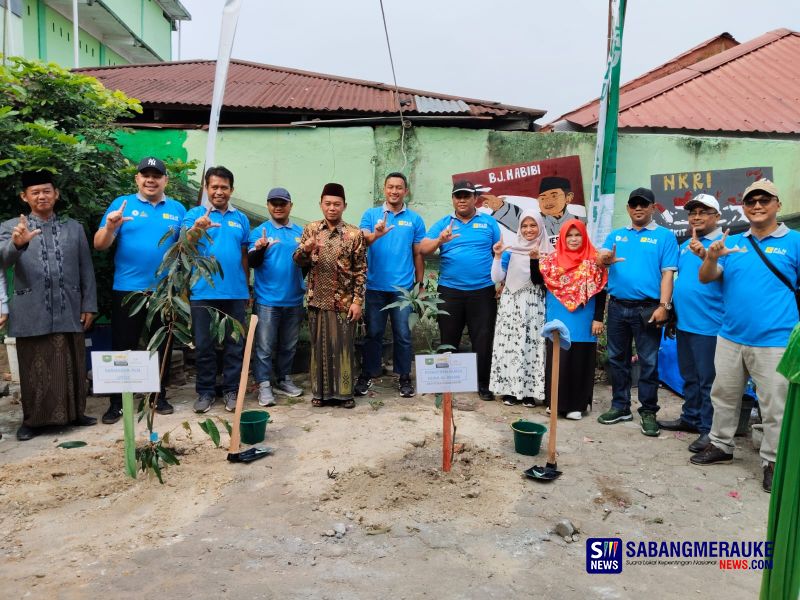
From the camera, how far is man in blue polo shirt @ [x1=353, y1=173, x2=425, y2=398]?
5.25 metres

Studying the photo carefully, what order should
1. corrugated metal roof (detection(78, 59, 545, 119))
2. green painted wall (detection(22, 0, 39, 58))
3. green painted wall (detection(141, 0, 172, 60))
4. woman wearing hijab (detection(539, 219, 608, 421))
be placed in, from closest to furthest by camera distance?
woman wearing hijab (detection(539, 219, 608, 421)), corrugated metal roof (detection(78, 59, 545, 119)), green painted wall (detection(22, 0, 39, 58)), green painted wall (detection(141, 0, 172, 60))

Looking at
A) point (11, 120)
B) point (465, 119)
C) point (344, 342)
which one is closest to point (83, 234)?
point (11, 120)

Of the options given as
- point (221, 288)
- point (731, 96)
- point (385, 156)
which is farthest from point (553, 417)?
point (731, 96)

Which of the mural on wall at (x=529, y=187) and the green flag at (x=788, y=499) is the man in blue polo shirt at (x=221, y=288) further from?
the green flag at (x=788, y=499)

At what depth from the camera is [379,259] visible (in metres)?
5.29

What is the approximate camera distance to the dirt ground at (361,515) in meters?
2.56

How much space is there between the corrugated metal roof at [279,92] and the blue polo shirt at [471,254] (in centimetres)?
209

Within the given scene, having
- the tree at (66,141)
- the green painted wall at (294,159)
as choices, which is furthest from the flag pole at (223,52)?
the green painted wall at (294,159)

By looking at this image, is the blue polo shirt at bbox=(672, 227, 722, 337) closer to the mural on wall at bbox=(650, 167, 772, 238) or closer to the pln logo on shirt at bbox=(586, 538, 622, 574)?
the pln logo on shirt at bbox=(586, 538, 622, 574)

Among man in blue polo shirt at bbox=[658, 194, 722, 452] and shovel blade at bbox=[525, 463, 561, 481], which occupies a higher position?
man in blue polo shirt at bbox=[658, 194, 722, 452]

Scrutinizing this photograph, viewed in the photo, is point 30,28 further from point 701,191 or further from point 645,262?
point 645,262

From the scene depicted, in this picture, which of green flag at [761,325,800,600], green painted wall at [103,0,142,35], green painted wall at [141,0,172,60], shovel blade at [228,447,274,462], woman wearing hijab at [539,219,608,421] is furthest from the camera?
green painted wall at [141,0,172,60]

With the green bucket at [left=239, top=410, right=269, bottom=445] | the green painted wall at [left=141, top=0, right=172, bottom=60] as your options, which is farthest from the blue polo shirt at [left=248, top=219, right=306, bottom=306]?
the green painted wall at [left=141, top=0, right=172, bottom=60]

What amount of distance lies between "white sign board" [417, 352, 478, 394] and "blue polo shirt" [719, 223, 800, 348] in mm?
1714
